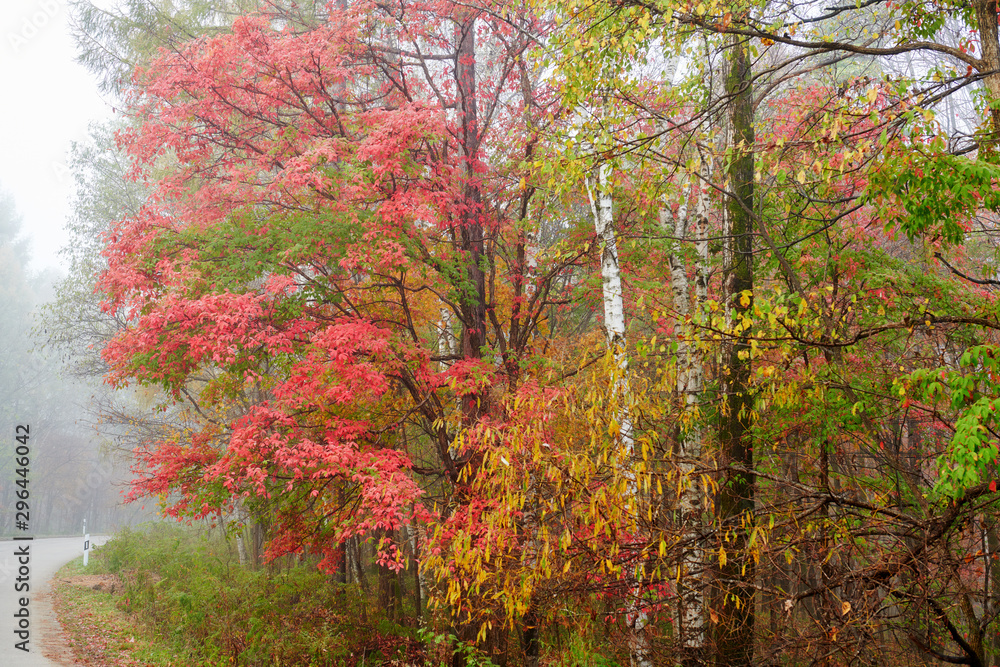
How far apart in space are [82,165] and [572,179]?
20691 mm

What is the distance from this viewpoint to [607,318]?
791 centimetres

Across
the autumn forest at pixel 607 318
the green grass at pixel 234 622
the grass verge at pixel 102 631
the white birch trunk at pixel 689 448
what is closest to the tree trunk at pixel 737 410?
the autumn forest at pixel 607 318

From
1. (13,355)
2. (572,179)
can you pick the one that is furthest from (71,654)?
(13,355)

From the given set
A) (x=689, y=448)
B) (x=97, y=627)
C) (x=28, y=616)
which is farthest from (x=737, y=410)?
(x=28, y=616)

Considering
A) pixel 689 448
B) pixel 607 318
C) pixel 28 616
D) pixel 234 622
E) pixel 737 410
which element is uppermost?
pixel 607 318

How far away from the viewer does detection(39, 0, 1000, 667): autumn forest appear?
4289 mm

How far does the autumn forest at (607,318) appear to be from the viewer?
169 inches

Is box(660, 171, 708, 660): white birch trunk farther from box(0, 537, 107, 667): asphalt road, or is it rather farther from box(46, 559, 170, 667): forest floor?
box(0, 537, 107, 667): asphalt road

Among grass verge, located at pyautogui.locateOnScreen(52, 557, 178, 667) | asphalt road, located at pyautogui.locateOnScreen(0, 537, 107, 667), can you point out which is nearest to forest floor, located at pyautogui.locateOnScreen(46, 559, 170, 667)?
grass verge, located at pyautogui.locateOnScreen(52, 557, 178, 667)

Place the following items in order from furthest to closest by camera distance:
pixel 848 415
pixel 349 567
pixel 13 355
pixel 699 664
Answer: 1. pixel 13 355
2. pixel 349 567
3. pixel 848 415
4. pixel 699 664

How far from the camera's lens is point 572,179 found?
5660 millimetres

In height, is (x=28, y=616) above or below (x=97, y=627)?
above

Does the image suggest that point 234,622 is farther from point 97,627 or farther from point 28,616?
point 28,616

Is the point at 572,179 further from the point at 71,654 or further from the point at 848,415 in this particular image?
the point at 71,654
